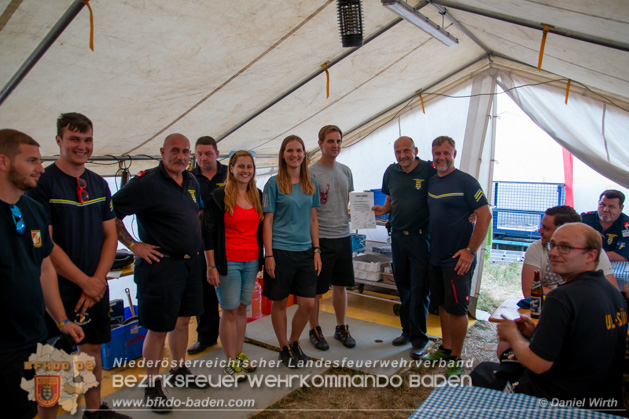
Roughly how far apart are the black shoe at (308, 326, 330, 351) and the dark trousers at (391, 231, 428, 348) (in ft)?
2.44

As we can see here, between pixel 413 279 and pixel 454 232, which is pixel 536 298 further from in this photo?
pixel 413 279

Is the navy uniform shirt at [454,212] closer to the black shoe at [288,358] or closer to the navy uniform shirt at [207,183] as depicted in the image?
the black shoe at [288,358]

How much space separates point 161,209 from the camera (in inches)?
97.9

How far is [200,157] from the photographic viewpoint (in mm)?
3295

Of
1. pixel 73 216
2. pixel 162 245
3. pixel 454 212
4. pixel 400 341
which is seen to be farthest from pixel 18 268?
pixel 400 341

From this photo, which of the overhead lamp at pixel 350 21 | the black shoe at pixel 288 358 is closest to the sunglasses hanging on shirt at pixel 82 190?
the black shoe at pixel 288 358

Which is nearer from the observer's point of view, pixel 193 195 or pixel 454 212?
pixel 193 195

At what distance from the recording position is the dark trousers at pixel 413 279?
11.0ft

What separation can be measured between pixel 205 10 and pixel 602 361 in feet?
9.10

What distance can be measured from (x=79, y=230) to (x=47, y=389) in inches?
30.1

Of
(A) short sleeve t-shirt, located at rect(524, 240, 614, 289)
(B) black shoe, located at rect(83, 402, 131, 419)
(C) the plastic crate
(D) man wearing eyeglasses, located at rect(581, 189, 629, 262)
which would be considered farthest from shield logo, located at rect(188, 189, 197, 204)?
(D) man wearing eyeglasses, located at rect(581, 189, 629, 262)

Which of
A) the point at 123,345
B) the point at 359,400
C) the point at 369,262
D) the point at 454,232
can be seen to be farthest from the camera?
the point at 369,262

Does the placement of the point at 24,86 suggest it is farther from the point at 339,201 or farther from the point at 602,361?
the point at 602,361

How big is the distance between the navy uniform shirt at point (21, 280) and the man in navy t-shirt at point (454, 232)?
2.56 m
